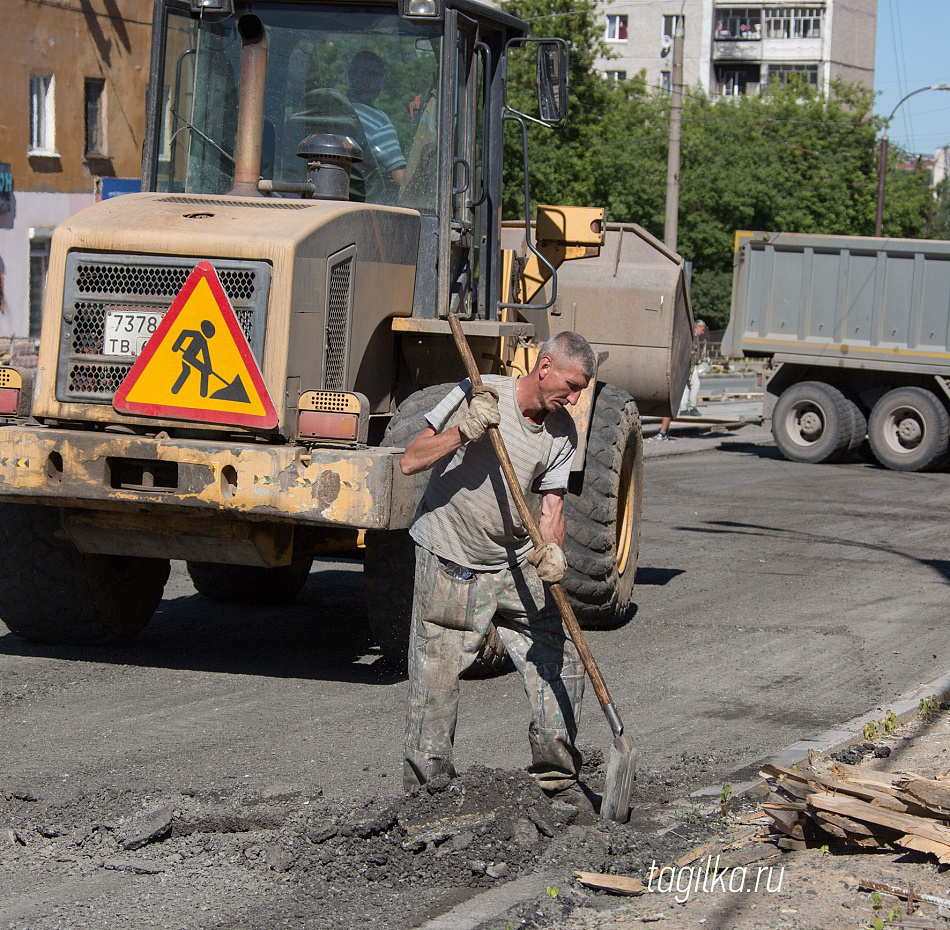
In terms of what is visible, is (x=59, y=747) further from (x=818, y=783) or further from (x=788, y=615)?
(x=788, y=615)

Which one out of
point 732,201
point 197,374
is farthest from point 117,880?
point 732,201

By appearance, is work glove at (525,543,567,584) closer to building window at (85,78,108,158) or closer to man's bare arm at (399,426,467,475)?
man's bare arm at (399,426,467,475)

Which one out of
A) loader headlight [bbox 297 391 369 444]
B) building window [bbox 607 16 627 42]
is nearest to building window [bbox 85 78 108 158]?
loader headlight [bbox 297 391 369 444]

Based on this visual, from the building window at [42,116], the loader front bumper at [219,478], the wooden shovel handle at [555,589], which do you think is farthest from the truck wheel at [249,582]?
the building window at [42,116]

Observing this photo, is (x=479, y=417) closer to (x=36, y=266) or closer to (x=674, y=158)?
(x=674, y=158)

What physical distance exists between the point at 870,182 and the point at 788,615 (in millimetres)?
53211

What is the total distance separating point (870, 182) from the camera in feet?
191

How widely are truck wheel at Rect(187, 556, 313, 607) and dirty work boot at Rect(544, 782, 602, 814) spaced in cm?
374

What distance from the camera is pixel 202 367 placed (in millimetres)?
6078

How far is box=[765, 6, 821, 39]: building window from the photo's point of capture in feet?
242

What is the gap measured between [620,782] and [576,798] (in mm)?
363

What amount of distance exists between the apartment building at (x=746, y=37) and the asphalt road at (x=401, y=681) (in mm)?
Answer: 67440

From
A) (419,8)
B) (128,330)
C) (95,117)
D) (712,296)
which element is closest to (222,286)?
(128,330)

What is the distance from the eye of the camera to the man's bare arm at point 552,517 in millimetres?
5098
